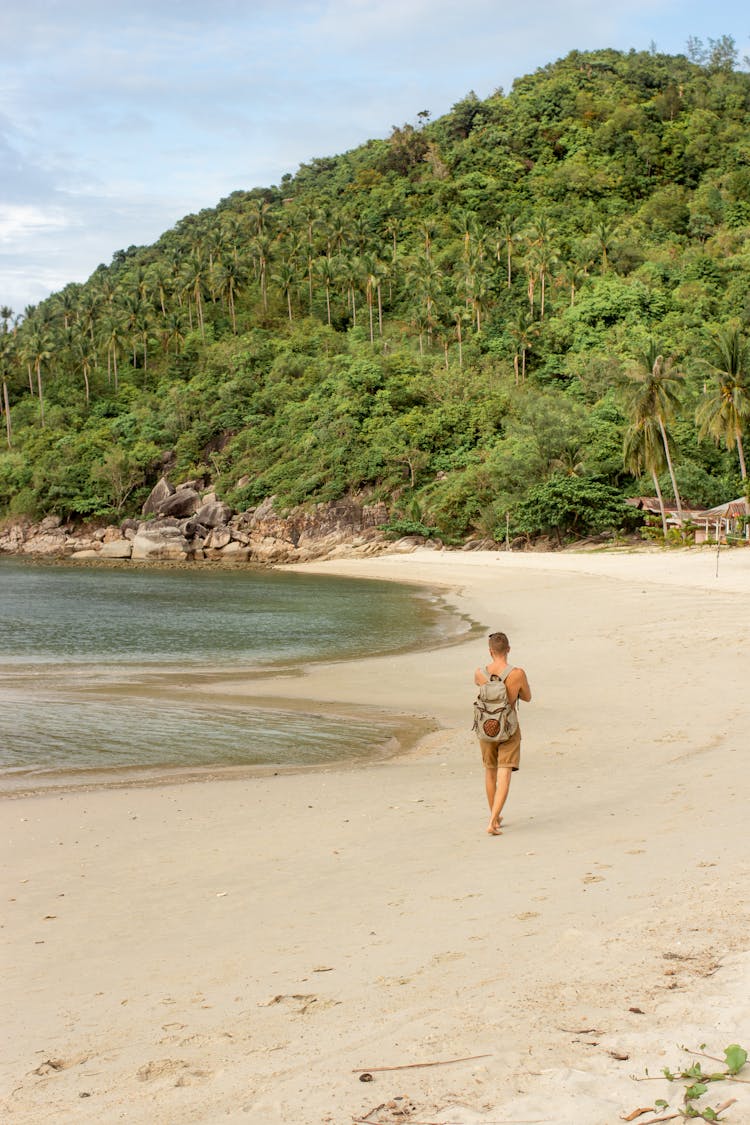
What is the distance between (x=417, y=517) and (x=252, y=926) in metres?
59.2

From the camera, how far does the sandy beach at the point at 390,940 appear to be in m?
3.65

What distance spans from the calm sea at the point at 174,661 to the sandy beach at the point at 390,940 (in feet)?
5.59

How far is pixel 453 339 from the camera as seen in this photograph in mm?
85375

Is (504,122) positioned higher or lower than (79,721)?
higher

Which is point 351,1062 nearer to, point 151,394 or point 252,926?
point 252,926

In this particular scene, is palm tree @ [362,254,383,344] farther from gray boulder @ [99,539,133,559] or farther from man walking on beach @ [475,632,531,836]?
man walking on beach @ [475,632,531,836]

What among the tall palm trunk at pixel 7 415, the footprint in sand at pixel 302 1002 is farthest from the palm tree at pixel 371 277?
the footprint in sand at pixel 302 1002

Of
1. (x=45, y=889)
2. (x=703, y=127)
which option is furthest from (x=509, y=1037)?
(x=703, y=127)

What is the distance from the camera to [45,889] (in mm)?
6762

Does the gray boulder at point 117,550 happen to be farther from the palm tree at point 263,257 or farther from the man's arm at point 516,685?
the man's arm at point 516,685

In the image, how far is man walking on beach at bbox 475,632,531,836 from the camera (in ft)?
25.4

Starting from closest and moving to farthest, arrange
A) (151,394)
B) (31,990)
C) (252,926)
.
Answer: (31,990)
(252,926)
(151,394)

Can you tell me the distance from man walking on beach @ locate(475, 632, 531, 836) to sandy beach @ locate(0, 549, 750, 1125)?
1.04ft

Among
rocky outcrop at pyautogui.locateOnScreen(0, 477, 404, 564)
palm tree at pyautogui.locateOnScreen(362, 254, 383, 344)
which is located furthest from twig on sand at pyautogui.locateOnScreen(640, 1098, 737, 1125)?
palm tree at pyautogui.locateOnScreen(362, 254, 383, 344)
